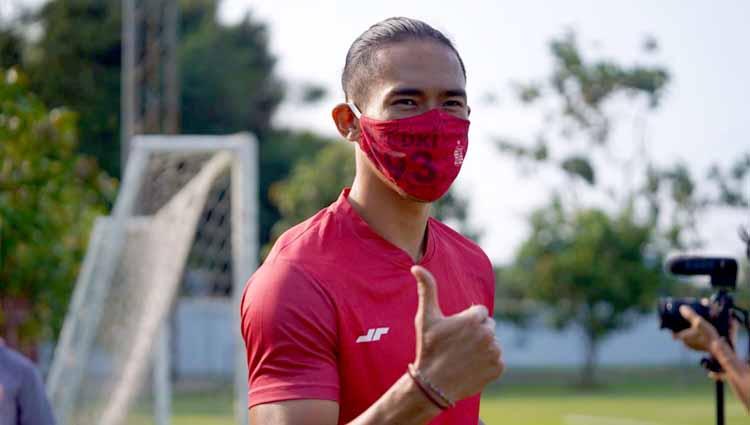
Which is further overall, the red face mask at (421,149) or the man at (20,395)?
the man at (20,395)

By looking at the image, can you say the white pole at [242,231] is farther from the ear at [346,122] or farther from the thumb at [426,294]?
the thumb at [426,294]

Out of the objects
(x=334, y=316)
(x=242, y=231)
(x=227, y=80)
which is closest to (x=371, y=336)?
(x=334, y=316)

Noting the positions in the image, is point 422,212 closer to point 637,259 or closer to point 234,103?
point 637,259

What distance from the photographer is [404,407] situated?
3189 millimetres

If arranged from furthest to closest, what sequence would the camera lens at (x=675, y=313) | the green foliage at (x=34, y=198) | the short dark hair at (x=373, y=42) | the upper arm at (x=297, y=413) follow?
the green foliage at (x=34, y=198) → the camera lens at (x=675, y=313) → the short dark hair at (x=373, y=42) → the upper arm at (x=297, y=413)

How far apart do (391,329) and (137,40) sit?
23086 millimetres

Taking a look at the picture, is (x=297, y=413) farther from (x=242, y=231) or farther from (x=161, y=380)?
(x=161, y=380)

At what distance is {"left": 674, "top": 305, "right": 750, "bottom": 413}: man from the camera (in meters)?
4.92

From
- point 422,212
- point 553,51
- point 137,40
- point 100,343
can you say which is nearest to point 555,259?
point 553,51

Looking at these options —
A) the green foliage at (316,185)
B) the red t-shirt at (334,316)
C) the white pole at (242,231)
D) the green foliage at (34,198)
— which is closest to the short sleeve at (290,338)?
the red t-shirt at (334,316)

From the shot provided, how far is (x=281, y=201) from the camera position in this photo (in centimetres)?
4928

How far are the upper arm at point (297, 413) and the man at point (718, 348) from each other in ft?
6.47

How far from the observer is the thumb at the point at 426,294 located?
305cm

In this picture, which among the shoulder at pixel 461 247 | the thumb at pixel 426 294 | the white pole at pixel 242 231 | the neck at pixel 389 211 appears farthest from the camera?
the white pole at pixel 242 231
